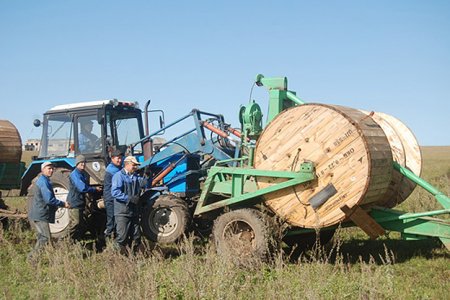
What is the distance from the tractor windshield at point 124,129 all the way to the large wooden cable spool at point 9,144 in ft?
10.4

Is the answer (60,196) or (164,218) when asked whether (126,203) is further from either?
(60,196)

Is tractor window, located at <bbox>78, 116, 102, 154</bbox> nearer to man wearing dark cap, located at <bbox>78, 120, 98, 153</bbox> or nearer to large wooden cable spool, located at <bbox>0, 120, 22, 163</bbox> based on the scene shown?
man wearing dark cap, located at <bbox>78, 120, 98, 153</bbox>

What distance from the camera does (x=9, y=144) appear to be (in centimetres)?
1104

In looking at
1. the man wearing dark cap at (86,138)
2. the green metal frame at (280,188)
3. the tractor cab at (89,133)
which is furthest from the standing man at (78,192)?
the green metal frame at (280,188)

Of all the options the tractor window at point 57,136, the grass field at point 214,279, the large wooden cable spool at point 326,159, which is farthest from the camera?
the tractor window at point 57,136

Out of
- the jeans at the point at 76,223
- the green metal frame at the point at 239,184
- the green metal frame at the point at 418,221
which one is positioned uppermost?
the green metal frame at the point at 239,184

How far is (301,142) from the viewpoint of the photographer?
6.61 metres

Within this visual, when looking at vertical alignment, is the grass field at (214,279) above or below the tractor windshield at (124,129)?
below

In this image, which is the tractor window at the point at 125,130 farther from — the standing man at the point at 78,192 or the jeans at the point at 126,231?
the jeans at the point at 126,231

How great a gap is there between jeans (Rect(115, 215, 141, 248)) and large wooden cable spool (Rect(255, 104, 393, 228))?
2.11 m

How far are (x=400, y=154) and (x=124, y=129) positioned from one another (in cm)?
524

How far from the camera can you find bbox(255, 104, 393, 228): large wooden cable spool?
6180 mm

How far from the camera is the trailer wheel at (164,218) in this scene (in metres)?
8.35

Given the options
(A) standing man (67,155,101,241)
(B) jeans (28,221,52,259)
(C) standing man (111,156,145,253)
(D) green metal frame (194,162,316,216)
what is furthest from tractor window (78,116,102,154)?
(D) green metal frame (194,162,316,216)
